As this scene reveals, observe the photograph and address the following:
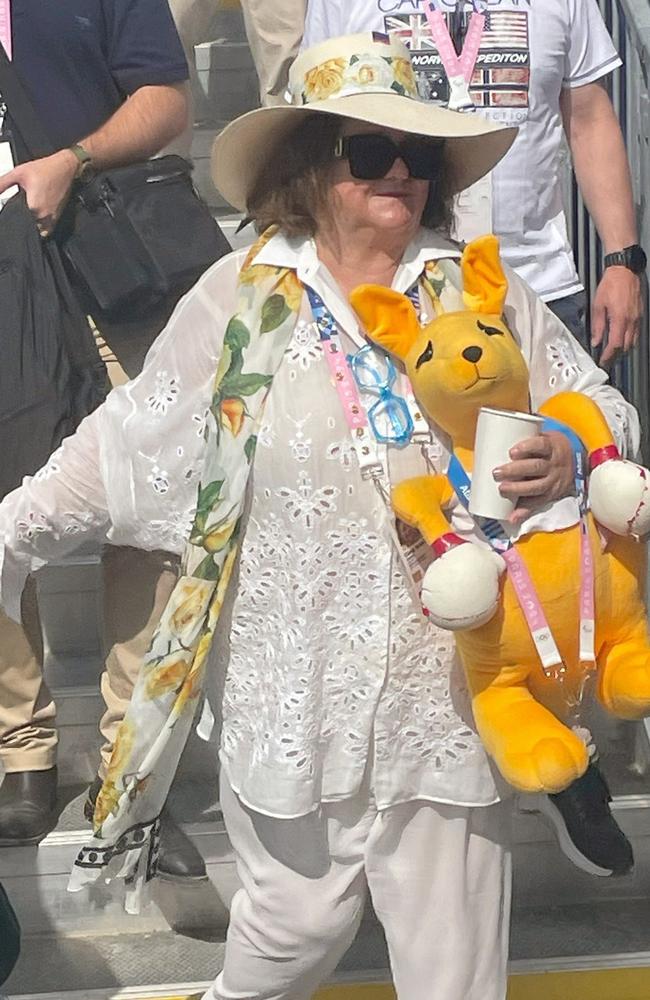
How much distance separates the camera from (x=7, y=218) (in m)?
2.96

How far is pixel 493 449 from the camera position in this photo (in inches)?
84.3

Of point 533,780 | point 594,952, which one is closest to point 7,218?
point 533,780

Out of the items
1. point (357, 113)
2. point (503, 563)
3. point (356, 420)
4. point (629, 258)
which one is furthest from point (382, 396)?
point (629, 258)

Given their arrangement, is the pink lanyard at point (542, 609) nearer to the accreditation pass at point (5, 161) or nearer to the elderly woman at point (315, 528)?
the elderly woman at point (315, 528)

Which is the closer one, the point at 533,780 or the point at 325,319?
the point at 533,780

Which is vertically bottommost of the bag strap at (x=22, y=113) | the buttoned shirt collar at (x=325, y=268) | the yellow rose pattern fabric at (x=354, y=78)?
the buttoned shirt collar at (x=325, y=268)

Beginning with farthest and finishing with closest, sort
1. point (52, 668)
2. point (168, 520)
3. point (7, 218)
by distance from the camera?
point (52, 668) → point (7, 218) → point (168, 520)

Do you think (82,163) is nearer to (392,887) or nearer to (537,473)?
(537,473)

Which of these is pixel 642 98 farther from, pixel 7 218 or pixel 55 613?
pixel 55 613

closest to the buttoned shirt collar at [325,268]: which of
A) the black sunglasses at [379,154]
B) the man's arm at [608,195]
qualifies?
the black sunglasses at [379,154]

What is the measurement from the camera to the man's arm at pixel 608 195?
3.21 metres

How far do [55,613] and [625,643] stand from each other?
5.86 ft

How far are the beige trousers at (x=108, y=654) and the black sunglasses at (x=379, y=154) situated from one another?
1.12 meters

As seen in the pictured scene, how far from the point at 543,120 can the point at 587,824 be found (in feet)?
4.65
